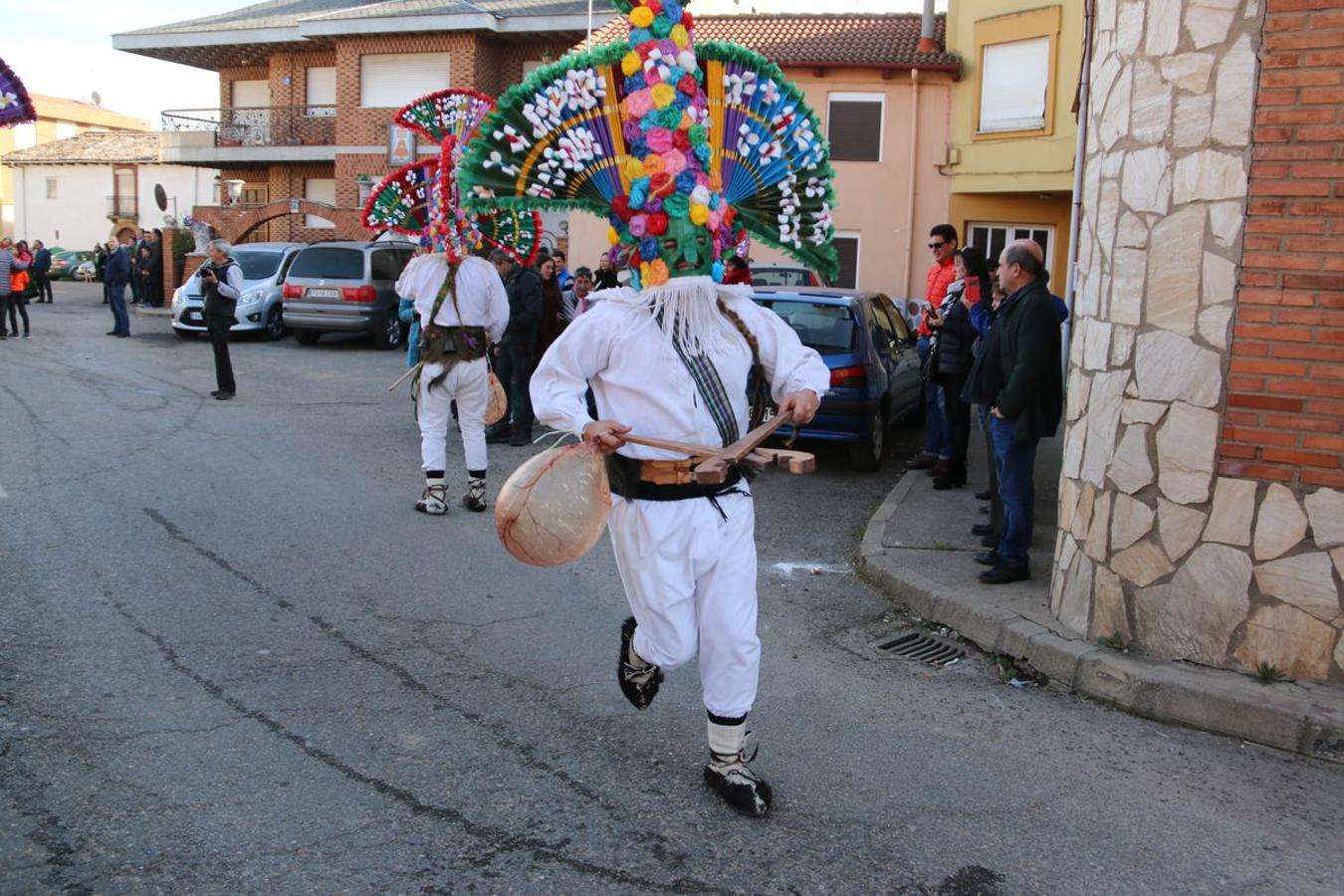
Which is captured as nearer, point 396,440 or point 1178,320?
point 1178,320

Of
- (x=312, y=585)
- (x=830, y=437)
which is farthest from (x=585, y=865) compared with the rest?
(x=830, y=437)

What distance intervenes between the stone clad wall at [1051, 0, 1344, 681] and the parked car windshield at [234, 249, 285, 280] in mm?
19159

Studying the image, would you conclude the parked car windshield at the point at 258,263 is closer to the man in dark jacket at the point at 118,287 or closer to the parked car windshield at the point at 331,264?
the parked car windshield at the point at 331,264

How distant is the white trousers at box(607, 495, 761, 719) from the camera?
160 inches

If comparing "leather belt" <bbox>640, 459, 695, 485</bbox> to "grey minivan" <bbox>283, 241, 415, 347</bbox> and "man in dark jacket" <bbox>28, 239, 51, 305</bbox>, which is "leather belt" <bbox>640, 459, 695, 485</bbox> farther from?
"man in dark jacket" <bbox>28, 239, 51, 305</bbox>

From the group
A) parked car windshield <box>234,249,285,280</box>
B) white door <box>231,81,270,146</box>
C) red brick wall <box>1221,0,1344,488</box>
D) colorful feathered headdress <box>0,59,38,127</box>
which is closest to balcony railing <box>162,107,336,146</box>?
white door <box>231,81,270,146</box>

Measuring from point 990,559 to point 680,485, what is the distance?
3360 millimetres

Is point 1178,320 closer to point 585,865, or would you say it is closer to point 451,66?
point 585,865

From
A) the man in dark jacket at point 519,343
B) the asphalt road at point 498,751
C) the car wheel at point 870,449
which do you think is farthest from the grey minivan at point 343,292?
the asphalt road at point 498,751

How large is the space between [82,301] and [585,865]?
32.2 m

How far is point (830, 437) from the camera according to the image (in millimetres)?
10297

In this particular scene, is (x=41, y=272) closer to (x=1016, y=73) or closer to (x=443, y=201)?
(x=1016, y=73)

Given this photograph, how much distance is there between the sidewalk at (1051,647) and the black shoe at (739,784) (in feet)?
6.51

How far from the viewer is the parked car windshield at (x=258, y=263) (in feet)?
72.9
